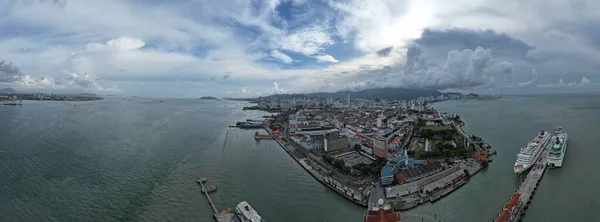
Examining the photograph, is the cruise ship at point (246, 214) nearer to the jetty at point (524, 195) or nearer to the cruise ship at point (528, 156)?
the jetty at point (524, 195)

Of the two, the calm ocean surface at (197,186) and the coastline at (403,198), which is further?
the coastline at (403,198)

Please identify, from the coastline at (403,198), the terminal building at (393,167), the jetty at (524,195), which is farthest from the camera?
the terminal building at (393,167)

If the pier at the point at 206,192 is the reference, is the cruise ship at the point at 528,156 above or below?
above

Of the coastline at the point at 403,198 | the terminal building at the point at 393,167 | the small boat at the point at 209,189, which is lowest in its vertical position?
the coastline at the point at 403,198

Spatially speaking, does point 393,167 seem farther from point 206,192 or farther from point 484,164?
point 206,192

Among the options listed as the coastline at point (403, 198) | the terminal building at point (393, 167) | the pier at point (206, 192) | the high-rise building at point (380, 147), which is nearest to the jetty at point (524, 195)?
the coastline at point (403, 198)

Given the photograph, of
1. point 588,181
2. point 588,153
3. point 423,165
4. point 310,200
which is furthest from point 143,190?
point 588,153

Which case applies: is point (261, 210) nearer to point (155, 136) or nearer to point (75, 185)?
point (75, 185)

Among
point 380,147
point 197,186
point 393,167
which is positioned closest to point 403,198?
point 393,167
